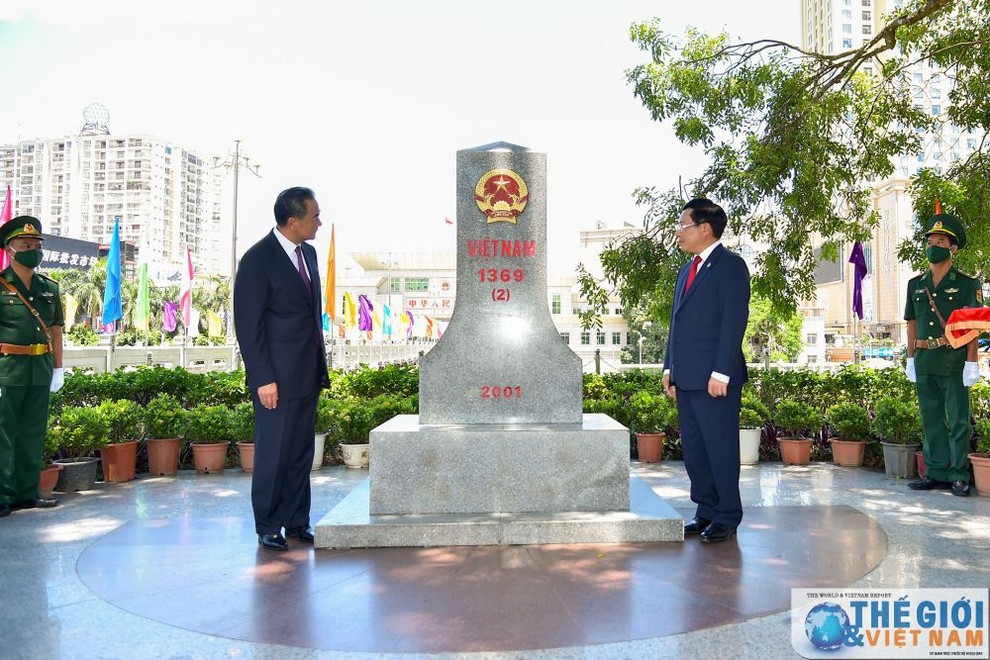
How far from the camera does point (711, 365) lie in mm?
4281

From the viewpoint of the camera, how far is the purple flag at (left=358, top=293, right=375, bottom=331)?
3347cm

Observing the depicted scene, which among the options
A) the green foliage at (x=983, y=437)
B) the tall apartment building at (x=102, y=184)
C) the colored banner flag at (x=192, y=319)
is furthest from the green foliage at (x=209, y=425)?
the tall apartment building at (x=102, y=184)

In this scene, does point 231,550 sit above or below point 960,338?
below

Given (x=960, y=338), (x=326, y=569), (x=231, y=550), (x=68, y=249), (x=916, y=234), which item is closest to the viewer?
(x=326, y=569)

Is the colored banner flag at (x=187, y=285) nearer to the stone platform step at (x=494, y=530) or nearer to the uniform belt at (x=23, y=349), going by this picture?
the uniform belt at (x=23, y=349)

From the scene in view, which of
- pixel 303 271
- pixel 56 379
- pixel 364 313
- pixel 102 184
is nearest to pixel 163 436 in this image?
pixel 56 379

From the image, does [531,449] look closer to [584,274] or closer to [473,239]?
[473,239]

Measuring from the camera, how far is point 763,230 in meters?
7.50

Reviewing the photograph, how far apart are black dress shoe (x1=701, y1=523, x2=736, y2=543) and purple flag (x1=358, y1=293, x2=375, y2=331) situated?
1182 inches

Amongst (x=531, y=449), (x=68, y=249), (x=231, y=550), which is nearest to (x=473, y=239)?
(x=531, y=449)

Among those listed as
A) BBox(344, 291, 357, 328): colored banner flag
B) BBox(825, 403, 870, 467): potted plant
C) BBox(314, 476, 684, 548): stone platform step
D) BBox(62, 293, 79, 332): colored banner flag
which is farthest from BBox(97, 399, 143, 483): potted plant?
BBox(344, 291, 357, 328): colored banner flag

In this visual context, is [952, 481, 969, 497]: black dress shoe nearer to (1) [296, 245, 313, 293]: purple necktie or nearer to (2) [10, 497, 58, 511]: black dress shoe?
(1) [296, 245, 313, 293]: purple necktie

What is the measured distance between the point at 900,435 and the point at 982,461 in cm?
91

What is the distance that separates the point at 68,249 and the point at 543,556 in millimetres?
64739
